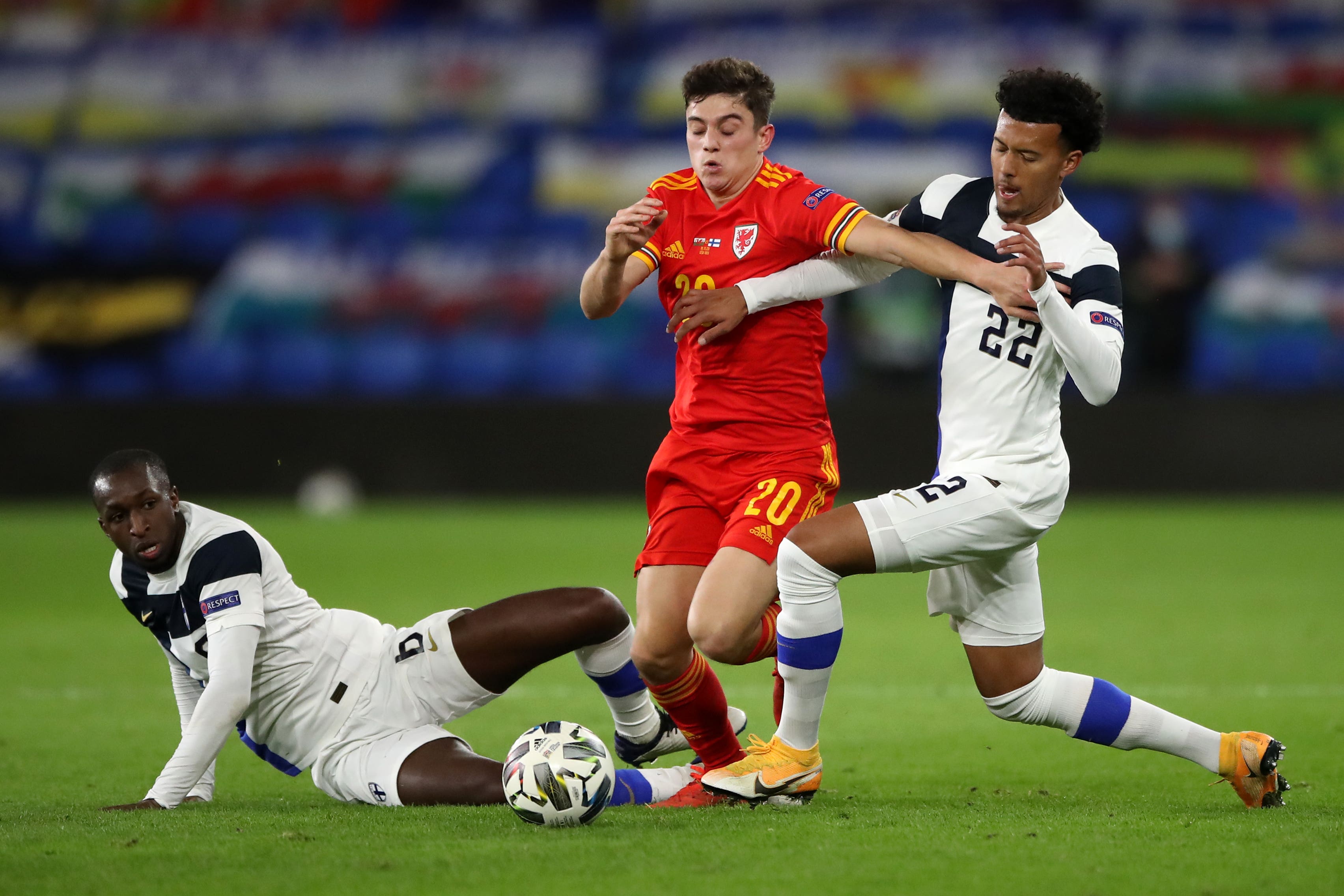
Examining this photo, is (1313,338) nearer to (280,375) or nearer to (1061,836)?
(280,375)

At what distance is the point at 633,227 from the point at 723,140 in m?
0.44

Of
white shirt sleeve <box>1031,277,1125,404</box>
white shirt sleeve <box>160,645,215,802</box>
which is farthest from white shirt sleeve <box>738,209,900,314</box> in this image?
white shirt sleeve <box>160,645,215,802</box>

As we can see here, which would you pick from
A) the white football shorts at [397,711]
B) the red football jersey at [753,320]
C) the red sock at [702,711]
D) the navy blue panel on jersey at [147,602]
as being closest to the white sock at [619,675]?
the red sock at [702,711]

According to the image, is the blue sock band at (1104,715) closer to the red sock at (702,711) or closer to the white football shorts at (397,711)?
the red sock at (702,711)

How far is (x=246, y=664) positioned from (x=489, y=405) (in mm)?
11270

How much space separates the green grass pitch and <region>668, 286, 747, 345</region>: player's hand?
52.6 inches

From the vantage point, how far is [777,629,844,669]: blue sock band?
13.1ft

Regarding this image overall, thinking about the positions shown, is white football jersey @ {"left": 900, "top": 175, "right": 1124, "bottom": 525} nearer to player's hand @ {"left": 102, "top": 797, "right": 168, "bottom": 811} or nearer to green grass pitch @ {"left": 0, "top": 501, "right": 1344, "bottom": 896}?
green grass pitch @ {"left": 0, "top": 501, "right": 1344, "bottom": 896}

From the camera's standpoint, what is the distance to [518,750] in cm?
396

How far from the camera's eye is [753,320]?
4.51 m

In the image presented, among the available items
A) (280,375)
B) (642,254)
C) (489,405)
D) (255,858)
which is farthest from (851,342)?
(255,858)

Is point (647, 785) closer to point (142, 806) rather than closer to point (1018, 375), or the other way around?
point (142, 806)

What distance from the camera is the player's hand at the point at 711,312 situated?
4.32 m

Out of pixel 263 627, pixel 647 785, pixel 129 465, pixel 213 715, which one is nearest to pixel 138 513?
pixel 129 465
